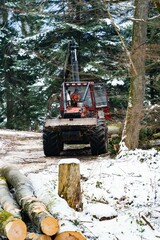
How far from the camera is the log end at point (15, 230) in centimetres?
412

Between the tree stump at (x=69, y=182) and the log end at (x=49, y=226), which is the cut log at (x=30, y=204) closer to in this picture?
the log end at (x=49, y=226)

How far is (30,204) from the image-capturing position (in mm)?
4840

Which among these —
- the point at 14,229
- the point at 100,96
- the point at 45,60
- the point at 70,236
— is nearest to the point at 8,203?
the point at 14,229

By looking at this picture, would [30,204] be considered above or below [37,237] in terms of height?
above

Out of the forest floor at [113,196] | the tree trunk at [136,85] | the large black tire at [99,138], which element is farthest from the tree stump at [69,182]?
the large black tire at [99,138]

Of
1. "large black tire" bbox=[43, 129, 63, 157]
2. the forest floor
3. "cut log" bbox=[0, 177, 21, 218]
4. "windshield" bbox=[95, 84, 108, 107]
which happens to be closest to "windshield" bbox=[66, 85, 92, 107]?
"windshield" bbox=[95, 84, 108, 107]

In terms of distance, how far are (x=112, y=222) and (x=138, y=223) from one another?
388 millimetres

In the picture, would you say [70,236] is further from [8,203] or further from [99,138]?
[99,138]

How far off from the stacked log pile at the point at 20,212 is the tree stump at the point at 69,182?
1.60 ft

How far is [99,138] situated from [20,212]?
235 inches

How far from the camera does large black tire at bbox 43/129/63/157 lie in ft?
36.8

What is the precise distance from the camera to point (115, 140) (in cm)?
1154

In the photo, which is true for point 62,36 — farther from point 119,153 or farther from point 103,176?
point 103,176

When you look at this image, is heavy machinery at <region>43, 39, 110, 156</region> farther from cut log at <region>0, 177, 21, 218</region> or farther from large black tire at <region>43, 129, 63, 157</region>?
cut log at <region>0, 177, 21, 218</region>
